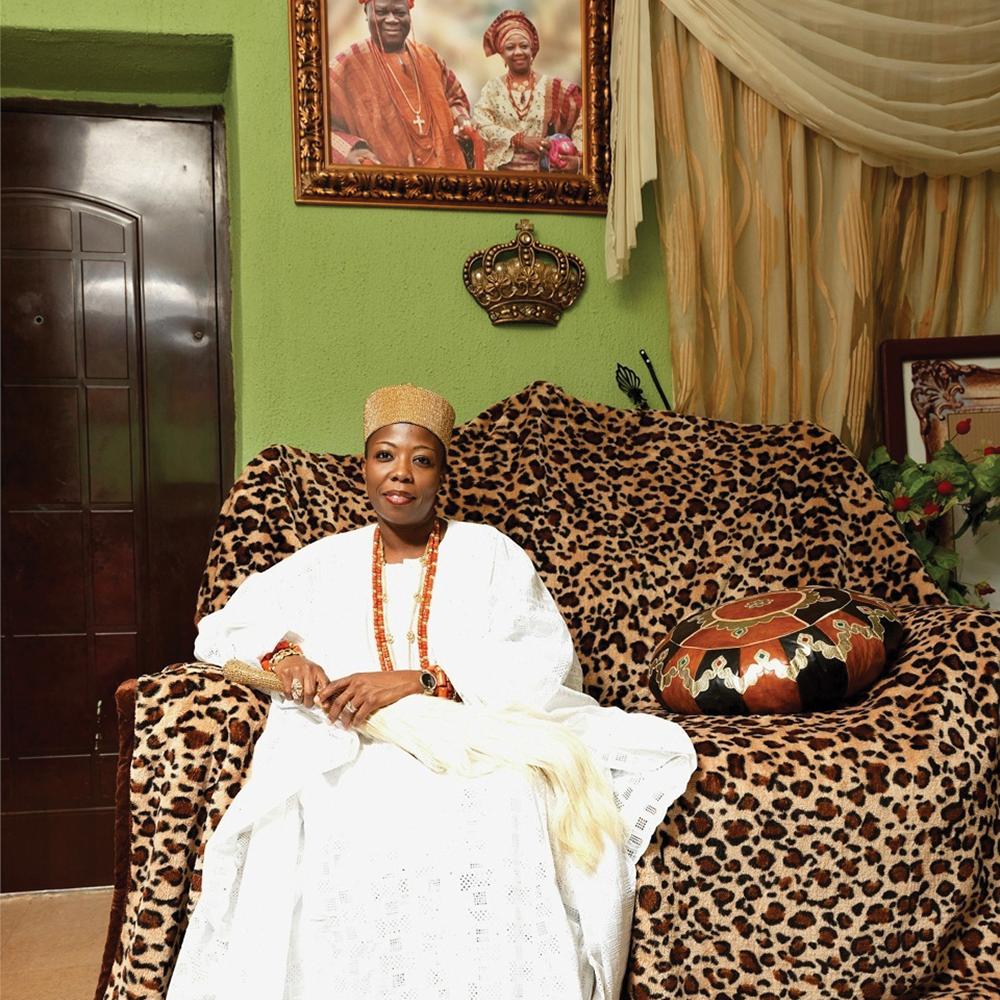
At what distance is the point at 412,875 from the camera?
6.03 ft

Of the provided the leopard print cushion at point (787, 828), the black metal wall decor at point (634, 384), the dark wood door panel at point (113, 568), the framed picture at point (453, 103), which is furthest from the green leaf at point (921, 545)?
the dark wood door panel at point (113, 568)

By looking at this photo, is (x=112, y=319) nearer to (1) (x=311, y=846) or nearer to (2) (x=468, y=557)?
(2) (x=468, y=557)

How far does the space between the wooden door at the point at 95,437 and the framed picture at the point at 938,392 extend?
2208 millimetres

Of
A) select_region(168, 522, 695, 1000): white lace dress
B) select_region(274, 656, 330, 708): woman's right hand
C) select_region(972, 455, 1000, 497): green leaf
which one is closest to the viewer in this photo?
select_region(168, 522, 695, 1000): white lace dress

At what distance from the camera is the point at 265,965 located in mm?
1821

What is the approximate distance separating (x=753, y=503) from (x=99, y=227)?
229cm

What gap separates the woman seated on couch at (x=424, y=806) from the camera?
1.82 metres

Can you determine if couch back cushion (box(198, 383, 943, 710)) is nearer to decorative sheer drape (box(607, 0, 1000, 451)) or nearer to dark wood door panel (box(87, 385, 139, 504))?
decorative sheer drape (box(607, 0, 1000, 451))

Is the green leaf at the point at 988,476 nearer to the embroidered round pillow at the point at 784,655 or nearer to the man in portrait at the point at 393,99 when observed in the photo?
the embroidered round pillow at the point at 784,655

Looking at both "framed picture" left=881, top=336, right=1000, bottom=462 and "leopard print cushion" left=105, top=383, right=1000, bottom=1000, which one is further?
"framed picture" left=881, top=336, right=1000, bottom=462

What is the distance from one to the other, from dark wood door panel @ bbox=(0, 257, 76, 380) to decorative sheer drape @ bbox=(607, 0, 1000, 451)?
178 centimetres

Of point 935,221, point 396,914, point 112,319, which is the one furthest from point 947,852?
point 112,319

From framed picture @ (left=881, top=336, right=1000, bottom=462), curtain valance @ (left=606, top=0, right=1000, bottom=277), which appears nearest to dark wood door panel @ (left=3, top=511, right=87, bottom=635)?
curtain valance @ (left=606, top=0, right=1000, bottom=277)

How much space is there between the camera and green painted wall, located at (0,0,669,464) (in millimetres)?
3162
